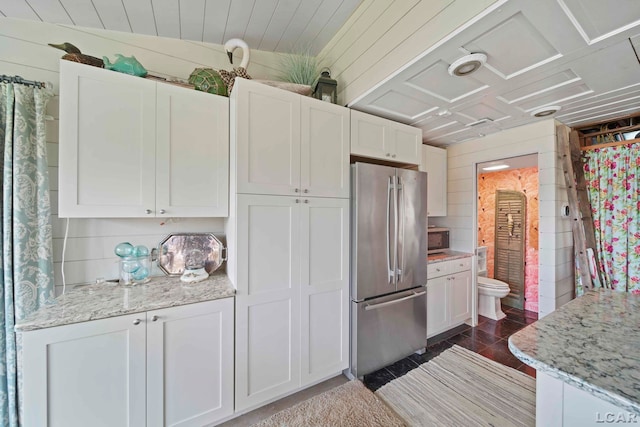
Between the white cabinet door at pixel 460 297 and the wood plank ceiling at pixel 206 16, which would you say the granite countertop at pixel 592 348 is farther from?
the wood plank ceiling at pixel 206 16

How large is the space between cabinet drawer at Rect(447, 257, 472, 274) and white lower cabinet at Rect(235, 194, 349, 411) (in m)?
1.49

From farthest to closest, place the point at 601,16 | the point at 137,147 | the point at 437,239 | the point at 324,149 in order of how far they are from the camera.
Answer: the point at 437,239 → the point at 324,149 → the point at 137,147 → the point at 601,16

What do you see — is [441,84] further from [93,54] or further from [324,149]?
[93,54]

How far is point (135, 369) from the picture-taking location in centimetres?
129

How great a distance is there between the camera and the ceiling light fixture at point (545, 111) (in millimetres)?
2077

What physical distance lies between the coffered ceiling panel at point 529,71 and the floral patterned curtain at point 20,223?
2212 mm

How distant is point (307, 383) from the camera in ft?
5.85

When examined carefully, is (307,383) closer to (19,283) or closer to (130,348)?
(130,348)

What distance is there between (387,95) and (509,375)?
8.55 ft

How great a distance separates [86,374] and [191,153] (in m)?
1.40

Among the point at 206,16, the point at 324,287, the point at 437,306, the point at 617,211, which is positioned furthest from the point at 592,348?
the point at 206,16

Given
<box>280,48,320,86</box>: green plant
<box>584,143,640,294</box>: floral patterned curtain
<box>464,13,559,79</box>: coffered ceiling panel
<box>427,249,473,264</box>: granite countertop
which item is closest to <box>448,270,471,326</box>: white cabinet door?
<box>427,249,473,264</box>: granite countertop

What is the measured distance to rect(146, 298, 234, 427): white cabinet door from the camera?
A: 1339 mm

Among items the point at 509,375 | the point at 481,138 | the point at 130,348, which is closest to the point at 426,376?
the point at 509,375
